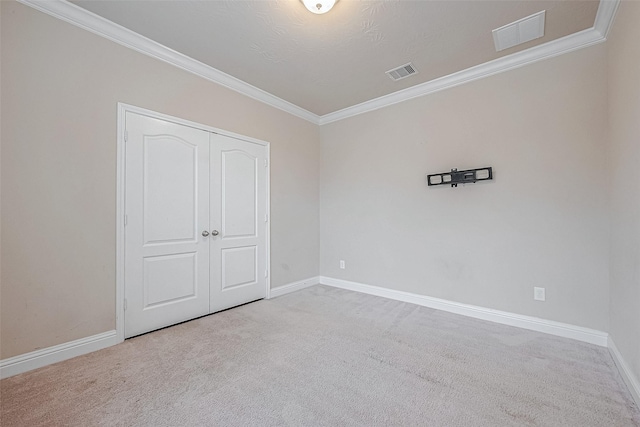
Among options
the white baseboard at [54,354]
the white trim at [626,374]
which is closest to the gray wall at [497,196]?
the white trim at [626,374]

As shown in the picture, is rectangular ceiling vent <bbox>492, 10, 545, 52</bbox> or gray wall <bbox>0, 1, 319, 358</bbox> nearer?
gray wall <bbox>0, 1, 319, 358</bbox>

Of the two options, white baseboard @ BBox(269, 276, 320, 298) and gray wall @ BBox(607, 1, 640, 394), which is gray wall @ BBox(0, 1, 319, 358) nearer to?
white baseboard @ BBox(269, 276, 320, 298)

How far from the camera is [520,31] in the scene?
94.3 inches

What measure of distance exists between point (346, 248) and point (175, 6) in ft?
11.1

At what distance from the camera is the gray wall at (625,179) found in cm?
170

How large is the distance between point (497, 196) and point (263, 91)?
10.1 feet

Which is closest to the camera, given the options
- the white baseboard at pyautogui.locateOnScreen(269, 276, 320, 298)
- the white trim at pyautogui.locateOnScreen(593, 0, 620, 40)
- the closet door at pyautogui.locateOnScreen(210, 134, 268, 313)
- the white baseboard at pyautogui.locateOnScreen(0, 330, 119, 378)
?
the white baseboard at pyautogui.locateOnScreen(0, 330, 119, 378)

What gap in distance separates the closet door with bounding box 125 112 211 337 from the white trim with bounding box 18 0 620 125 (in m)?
0.66

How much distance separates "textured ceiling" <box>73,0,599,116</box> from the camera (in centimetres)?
213

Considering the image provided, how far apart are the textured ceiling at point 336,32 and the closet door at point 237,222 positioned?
37.4 inches

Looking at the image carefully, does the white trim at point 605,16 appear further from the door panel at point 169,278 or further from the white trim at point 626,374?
the door panel at point 169,278

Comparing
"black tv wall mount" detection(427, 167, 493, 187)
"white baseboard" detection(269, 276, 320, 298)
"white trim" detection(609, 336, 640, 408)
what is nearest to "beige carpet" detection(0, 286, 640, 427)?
"white trim" detection(609, 336, 640, 408)

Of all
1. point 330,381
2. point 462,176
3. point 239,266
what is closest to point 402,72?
point 462,176

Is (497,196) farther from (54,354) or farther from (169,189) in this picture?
(54,354)
